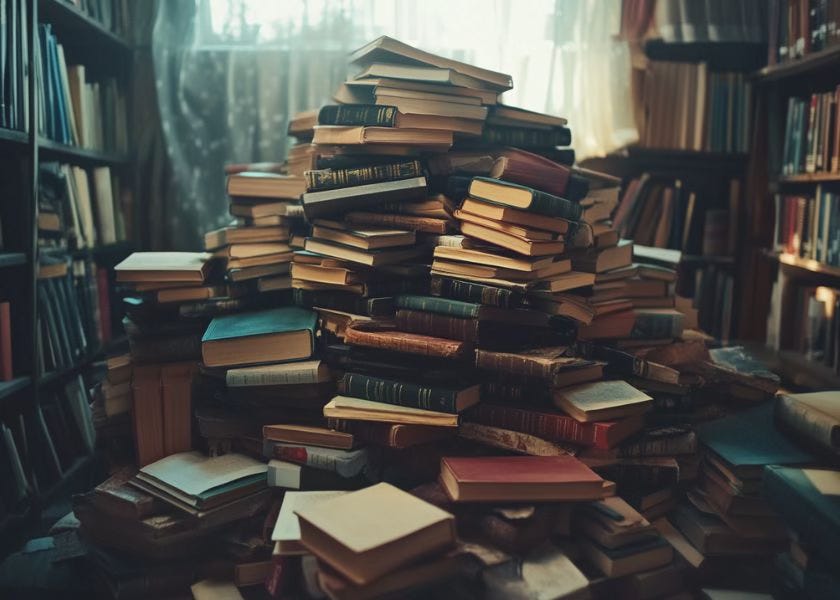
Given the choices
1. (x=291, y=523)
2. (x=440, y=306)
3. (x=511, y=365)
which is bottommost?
(x=291, y=523)

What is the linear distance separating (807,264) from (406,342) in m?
1.63

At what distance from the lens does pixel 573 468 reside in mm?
1521

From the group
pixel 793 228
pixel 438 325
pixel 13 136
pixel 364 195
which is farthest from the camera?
pixel 793 228

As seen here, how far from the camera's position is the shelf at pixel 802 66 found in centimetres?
245

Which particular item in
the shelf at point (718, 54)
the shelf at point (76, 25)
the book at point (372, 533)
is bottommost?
the book at point (372, 533)

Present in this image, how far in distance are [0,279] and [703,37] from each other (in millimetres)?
2573

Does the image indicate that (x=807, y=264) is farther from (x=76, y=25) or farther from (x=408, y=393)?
(x=76, y=25)

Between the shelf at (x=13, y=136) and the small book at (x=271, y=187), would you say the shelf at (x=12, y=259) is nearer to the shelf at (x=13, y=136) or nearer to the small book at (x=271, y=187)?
the shelf at (x=13, y=136)

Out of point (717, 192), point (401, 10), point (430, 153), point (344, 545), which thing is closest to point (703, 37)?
point (717, 192)

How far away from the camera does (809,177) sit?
8.50 ft

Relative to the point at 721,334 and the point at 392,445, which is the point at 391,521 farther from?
the point at 721,334

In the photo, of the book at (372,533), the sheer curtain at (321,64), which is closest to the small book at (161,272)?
the book at (372,533)

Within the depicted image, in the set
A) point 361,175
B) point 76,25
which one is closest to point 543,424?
point 361,175

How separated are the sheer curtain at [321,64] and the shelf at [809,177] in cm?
58
